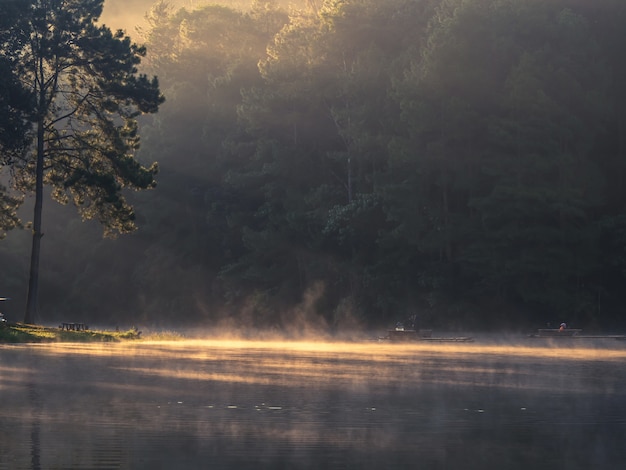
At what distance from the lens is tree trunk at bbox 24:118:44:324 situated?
2394 inches

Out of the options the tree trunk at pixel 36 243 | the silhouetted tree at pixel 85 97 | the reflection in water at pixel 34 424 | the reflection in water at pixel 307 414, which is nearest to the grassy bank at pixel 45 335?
the tree trunk at pixel 36 243

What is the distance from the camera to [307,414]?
2008 cm

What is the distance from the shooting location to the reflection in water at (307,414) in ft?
49.0

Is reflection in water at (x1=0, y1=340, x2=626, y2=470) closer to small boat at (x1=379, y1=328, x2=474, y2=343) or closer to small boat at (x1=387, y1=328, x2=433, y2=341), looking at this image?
small boat at (x1=379, y1=328, x2=474, y2=343)

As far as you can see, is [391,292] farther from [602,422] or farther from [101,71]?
[602,422]

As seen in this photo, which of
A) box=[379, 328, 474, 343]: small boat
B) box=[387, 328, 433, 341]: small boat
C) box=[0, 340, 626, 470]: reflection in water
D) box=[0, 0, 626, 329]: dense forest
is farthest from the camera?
box=[0, 0, 626, 329]: dense forest

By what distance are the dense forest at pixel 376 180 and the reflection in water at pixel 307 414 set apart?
3947 centimetres

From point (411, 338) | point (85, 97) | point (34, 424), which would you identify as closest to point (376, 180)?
point (411, 338)

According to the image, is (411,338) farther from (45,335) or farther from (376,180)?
(376,180)

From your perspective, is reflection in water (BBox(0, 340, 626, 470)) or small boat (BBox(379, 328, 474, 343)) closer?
reflection in water (BBox(0, 340, 626, 470))

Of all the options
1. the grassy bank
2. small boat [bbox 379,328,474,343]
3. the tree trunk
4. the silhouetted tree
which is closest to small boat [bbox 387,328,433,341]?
small boat [bbox 379,328,474,343]

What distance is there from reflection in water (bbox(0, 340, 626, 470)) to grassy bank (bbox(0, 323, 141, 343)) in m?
15.1

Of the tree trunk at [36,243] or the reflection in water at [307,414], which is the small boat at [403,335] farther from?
the reflection in water at [307,414]

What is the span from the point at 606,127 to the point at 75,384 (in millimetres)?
61444
